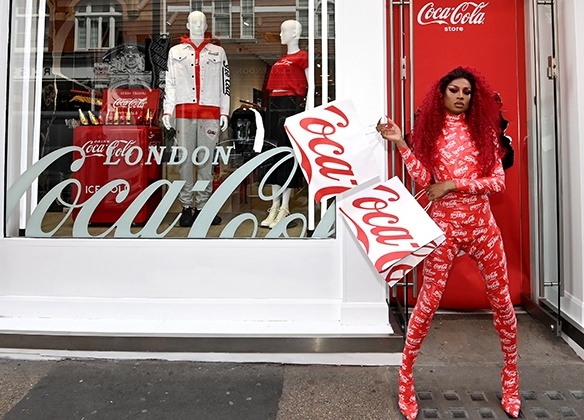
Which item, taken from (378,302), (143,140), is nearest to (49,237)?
(143,140)

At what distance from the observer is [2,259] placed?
3.34 metres

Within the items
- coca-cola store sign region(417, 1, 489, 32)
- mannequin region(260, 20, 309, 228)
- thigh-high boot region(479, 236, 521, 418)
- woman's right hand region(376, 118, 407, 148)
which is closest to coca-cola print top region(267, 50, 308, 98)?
mannequin region(260, 20, 309, 228)

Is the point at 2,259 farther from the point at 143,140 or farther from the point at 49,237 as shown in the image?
the point at 143,140

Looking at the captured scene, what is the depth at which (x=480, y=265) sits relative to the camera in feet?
Answer: 7.64

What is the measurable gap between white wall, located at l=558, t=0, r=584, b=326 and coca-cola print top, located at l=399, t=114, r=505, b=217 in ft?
3.81

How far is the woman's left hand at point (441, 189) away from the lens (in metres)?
2.20

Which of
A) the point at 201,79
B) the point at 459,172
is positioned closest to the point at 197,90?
the point at 201,79

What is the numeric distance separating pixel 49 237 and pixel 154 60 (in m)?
1.83

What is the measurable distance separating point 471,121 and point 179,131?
7.39ft

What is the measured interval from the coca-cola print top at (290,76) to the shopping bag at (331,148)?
1.10 metres

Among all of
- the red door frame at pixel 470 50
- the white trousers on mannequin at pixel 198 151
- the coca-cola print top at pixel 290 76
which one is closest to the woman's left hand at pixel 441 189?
the red door frame at pixel 470 50

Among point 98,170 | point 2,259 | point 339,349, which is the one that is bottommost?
point 339,349

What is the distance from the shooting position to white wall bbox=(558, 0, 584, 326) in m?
3.02

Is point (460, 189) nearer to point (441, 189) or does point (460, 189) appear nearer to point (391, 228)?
point (441, 189)
